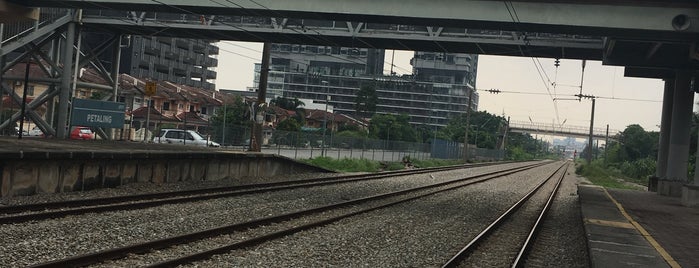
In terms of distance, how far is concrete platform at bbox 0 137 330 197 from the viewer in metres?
14.2

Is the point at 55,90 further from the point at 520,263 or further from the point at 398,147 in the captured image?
the point at 398,147

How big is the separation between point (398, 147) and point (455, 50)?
29157mm

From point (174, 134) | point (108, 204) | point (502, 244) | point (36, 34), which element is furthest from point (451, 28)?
point (174, 134)

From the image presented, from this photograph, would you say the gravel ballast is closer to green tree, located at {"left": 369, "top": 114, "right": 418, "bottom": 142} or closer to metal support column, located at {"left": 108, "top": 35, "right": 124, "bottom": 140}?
metal support column, located at {"left": 108, "top": 35, "right": 124, "bottom": 140}

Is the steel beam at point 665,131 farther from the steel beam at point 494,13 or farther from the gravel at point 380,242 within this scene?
A: the gravel at point 380,242

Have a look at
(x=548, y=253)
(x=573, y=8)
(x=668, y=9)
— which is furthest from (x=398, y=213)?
(x=668, y=9)

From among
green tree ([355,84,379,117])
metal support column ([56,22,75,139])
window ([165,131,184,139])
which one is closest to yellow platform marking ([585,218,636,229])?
metal support column ([56,22,75,139])

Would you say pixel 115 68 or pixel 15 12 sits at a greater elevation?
pixel 15 12

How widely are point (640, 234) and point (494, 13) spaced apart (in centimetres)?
758

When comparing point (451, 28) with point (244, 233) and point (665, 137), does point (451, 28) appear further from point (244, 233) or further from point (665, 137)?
point (665, 137)

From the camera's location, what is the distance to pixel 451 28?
23.3 metres

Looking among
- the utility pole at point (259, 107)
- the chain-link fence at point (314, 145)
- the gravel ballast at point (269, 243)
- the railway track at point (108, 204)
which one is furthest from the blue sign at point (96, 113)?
the railway track at point (108, 204)

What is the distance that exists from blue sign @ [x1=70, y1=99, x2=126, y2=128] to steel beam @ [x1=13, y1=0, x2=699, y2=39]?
5.07 m

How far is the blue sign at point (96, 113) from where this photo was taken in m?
24.8
